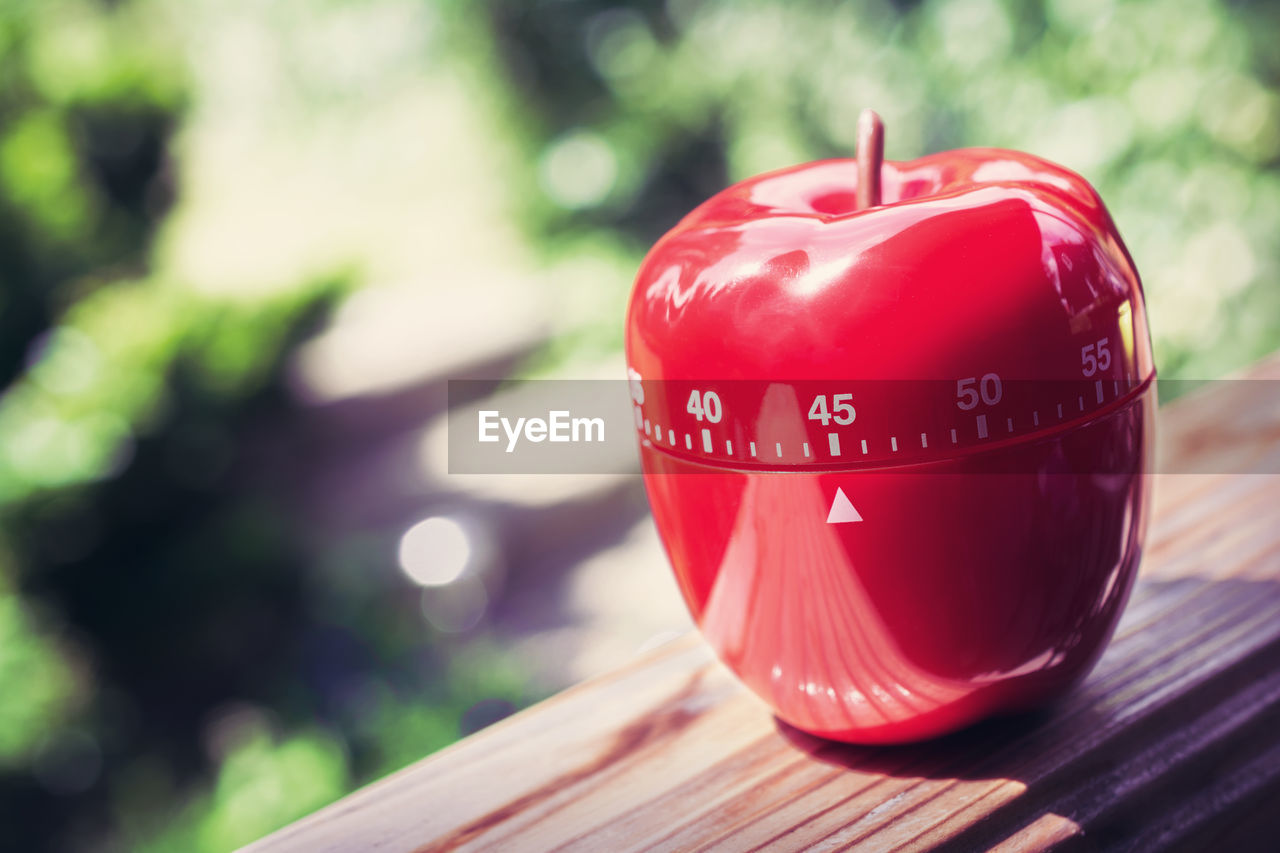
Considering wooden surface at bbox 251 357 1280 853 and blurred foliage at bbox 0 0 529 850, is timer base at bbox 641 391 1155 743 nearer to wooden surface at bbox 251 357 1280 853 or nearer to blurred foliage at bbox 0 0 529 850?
wooden surface at bbox 251 357 1280 853

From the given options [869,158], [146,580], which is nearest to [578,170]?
[146,580]

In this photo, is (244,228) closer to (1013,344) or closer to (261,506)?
(261,506)

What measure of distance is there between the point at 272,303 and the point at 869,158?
9.91 ft

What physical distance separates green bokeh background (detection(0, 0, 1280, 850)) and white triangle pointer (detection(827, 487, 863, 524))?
1.98m

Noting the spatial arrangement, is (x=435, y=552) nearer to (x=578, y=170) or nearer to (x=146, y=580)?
(x=146, y=580)

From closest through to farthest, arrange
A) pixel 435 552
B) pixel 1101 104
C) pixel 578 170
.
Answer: pixel 1101 104
pixel 435 552
pixel 578 170

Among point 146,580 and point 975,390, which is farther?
point 146,580

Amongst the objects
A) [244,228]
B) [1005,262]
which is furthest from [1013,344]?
[244,228]

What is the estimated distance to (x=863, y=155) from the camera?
51cm

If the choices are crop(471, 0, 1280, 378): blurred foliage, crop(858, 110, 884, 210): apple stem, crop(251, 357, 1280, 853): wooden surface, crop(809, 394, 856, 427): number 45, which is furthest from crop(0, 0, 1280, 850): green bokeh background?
crop(809, 394, 856, 427): number 45

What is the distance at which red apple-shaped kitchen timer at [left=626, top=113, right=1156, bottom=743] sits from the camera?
424mm

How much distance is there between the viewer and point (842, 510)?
1.45 feet

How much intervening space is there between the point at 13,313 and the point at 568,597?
158cm

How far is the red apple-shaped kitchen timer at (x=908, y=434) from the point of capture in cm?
42
